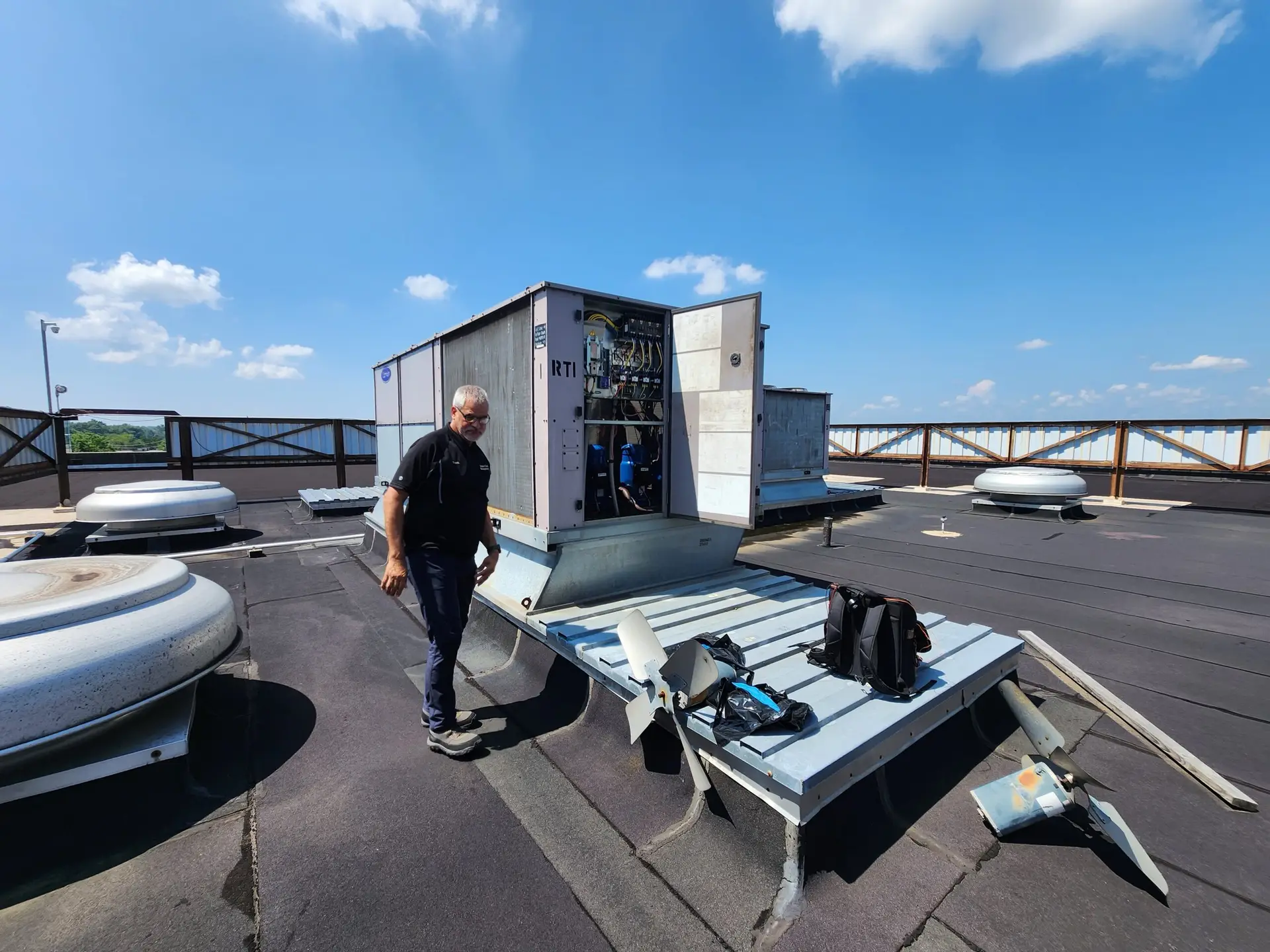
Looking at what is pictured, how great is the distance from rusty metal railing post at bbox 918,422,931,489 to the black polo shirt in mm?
17910

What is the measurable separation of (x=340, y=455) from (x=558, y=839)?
1568 cm

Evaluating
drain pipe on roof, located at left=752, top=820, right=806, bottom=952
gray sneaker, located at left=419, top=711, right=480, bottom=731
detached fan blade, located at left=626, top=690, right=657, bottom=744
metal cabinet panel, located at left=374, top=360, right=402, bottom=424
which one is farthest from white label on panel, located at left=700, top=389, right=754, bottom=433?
metal cabinet panel, located at left=374, top=360, right=402, bottom=424

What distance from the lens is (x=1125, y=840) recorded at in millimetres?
2305

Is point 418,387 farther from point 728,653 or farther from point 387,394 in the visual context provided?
point 728,653

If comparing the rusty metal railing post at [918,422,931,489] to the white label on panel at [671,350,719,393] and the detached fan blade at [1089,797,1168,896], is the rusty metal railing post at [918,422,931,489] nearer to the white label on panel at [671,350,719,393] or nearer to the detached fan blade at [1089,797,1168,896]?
the white label on panel at [671,350,719,393]

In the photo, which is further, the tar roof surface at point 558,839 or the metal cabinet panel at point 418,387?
the metal cabinet panel at point 418,387

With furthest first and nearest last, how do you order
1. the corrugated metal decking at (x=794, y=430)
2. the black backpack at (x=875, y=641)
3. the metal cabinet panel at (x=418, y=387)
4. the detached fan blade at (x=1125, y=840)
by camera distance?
the corrugated metal decking at (x=794, y=430)
the metal cabinet panel at (x=418, y=387)
the black backpack at (x=875, y=641)
the detached fan blade at (x=1125, y=840)

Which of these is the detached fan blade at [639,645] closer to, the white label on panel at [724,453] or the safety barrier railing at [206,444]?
the white label on panel at [724,453]

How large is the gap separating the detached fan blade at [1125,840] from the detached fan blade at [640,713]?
2.10 m

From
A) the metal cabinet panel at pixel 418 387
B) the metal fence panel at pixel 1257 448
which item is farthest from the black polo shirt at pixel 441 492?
the metal fence panel at pixel 1257 448

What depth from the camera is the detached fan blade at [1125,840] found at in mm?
2211

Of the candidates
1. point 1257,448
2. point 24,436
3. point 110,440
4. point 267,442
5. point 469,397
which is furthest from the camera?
point 110,440

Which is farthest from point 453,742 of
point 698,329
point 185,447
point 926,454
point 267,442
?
point 926,454

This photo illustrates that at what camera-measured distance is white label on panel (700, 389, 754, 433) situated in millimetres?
4273
